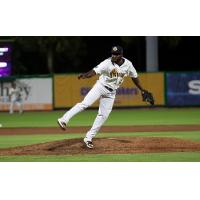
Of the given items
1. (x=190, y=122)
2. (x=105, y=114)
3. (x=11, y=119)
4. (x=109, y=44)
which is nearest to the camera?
(x=105, y=114)

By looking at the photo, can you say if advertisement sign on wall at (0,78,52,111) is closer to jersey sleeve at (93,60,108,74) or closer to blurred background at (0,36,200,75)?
blurred background at (0,36,200,75)

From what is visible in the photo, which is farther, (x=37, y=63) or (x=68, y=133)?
(x=37, y=63)

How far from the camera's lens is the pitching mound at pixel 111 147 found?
48.6 ft

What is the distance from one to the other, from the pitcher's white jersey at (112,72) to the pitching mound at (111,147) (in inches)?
60.0

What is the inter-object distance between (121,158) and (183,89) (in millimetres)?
21000

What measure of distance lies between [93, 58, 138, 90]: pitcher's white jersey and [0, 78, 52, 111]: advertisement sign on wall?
19676mm

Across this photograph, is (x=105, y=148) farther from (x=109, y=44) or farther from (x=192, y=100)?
(x=109, y=44)

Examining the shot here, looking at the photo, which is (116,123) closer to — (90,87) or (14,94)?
(14,94)

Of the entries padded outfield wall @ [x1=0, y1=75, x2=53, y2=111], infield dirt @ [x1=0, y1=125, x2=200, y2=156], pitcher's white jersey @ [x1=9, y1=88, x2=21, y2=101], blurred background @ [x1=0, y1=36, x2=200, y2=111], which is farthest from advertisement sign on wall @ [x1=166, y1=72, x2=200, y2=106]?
infield dirt @ [x1=0, y1=125, x2=200, y2=156]

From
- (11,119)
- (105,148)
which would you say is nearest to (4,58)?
(11,119)

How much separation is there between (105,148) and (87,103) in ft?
4.48

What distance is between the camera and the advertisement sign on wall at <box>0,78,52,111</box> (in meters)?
33.9

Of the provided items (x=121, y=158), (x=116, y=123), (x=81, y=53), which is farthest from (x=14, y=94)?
(x=121, y=158)

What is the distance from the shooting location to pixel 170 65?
169ft
